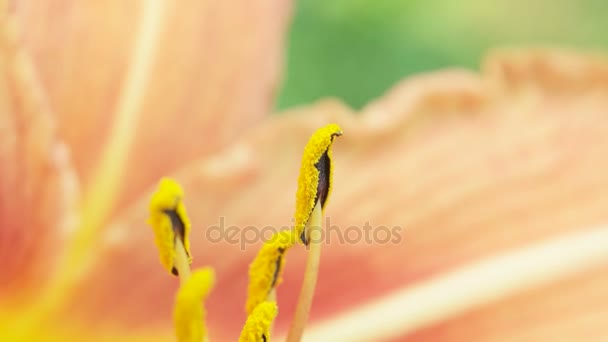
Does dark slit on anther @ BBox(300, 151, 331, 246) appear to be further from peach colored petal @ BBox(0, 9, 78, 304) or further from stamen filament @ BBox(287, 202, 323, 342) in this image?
peach colored petal @ BBox(0, 9, 78, 304)

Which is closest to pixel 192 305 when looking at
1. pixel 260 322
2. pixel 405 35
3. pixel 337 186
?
pixel 260 322

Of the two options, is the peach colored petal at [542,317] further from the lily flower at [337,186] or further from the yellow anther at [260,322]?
the yellow anther at [260,322]

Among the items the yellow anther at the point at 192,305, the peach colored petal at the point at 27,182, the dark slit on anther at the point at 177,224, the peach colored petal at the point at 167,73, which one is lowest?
the yellow anther at the point at 192,305

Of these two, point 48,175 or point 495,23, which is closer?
point 48,175

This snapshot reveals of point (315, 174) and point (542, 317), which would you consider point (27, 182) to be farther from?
point (542, 317)

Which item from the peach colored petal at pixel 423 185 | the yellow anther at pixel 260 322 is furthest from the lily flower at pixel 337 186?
the yellow anther at pixel 260 322

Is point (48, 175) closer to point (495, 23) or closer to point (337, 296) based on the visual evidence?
point (337, 296)

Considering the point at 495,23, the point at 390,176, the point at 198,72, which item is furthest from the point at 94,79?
the point at 495,23
